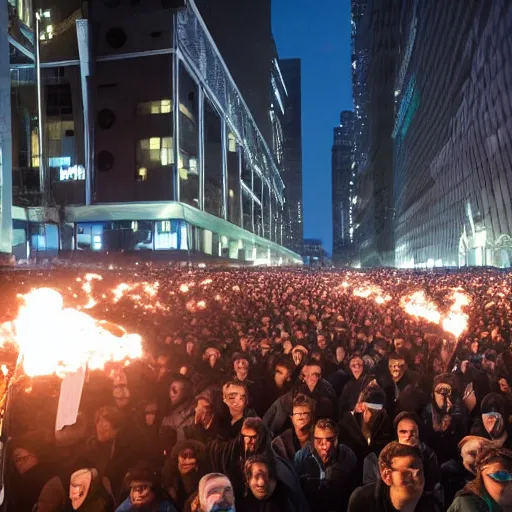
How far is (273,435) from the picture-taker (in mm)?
5992

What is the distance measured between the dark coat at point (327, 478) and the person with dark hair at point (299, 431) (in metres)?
0.40

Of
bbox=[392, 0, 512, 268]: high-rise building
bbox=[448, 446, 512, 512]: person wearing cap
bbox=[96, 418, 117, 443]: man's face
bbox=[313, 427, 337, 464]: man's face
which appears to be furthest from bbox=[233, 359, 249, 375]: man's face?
bbox=[392, 0, 512, 268]: high-rise building

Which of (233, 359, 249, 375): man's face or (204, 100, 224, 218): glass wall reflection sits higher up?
(204, 100, 224, 218): glass wall reflection

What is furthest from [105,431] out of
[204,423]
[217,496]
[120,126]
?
[120,126]

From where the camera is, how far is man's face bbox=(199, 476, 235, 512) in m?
3.74

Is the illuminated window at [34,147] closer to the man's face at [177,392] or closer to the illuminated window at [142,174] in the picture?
the illuminated window at [142,174]

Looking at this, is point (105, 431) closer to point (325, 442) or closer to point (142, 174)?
point (325, 442)

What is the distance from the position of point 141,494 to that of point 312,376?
2932 mm

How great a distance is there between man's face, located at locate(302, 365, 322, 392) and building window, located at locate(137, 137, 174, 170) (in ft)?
127

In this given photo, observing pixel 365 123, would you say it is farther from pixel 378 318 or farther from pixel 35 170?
pixel 378 318

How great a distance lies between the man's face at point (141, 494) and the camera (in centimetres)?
420

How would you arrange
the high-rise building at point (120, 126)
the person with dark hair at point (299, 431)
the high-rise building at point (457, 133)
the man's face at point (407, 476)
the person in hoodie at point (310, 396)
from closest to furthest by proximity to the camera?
the man's face at point (407, 476), the person with dark hair at point (299, 431), the person in hoodie at point (310, 396), the high-rise building at point (457, 133), the high-rise building at point (120, 126)

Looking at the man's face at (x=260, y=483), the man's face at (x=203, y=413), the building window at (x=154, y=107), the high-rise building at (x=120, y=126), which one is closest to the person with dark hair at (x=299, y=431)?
the man's face at (x=203, y=413)

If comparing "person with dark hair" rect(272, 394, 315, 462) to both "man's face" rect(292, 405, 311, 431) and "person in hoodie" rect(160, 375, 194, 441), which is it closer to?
"man's face" rect(292, 405, 311, 431)
